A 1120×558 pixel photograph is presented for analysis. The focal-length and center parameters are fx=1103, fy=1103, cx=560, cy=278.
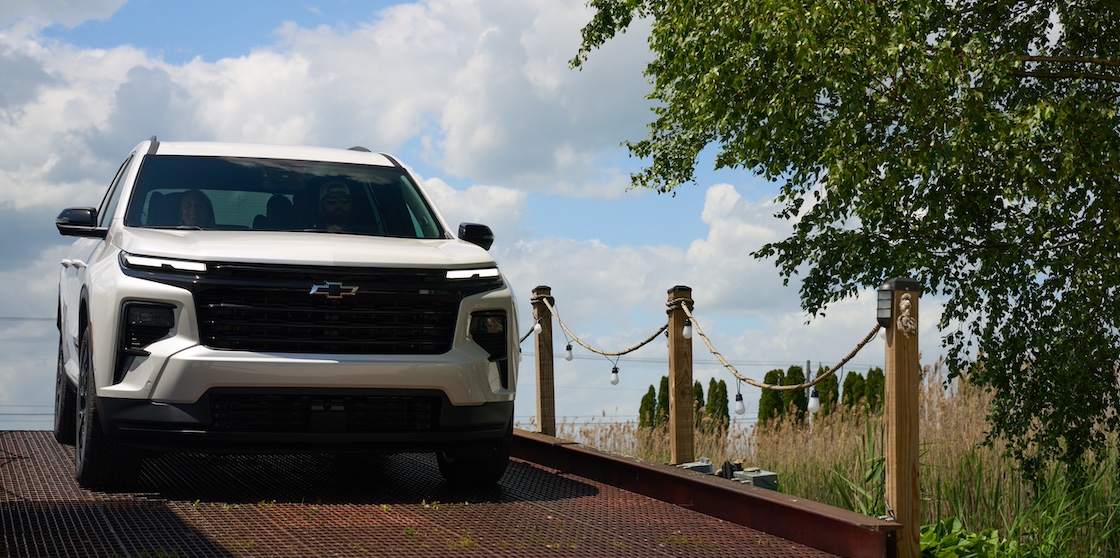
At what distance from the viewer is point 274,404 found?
6.04 metres

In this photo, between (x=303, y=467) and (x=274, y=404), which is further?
(x=303, y=467)

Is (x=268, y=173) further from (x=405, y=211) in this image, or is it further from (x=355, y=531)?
(x=355, y=531)

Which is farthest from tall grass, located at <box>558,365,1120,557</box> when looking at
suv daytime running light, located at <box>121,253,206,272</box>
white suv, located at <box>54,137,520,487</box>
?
suv daytime running light, located at <box>121,253,206,272</box>

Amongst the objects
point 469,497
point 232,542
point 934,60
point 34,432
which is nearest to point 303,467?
point 469,497

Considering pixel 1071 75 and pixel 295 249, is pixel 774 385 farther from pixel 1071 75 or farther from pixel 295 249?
pixel 1071 75

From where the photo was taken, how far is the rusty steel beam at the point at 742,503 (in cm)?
512

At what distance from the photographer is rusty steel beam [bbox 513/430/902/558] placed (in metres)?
5.12

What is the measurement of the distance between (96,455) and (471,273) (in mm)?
2365

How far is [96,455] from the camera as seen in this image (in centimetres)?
627

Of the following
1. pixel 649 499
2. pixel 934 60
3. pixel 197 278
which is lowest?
pixel 649 499

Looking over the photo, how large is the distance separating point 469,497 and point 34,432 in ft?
17.2

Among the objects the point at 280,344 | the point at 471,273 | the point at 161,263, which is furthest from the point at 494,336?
the point at 161,263

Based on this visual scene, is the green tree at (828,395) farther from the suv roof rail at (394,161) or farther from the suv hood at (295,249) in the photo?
the suv hood at (295,249)

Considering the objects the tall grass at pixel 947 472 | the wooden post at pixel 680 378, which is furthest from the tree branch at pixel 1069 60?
the wooden post at pixel 680 378
